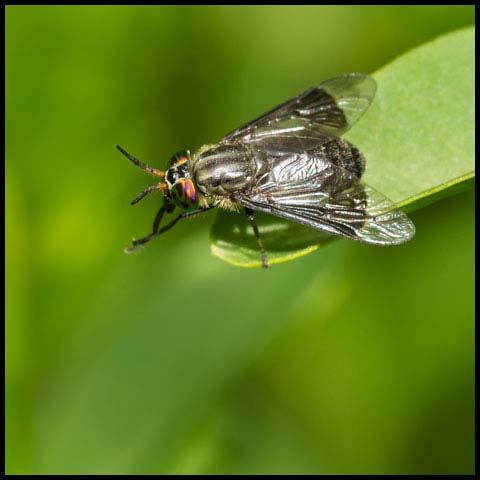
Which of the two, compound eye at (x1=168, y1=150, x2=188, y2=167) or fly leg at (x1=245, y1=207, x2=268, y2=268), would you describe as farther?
compound eye at (x1=168, y1=150, x2=188, y2=167)

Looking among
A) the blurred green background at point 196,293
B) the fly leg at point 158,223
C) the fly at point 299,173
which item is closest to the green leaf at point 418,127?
the fly at point 299,173

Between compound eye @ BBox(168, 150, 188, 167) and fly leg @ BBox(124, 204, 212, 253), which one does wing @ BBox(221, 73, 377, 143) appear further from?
fly leg @ BBox(124, 204, 212, 253)

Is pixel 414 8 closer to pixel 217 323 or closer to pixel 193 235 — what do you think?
pixel 193 235

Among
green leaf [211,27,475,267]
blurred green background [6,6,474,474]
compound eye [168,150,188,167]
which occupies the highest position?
green leaf [211,27,475,267]

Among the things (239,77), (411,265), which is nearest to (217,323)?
(411,265)

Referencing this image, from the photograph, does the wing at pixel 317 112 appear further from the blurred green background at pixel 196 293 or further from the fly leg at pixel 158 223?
the blurred green background at pixel 196 293

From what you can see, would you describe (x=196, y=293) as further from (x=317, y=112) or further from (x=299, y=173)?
(x=317, y=112)

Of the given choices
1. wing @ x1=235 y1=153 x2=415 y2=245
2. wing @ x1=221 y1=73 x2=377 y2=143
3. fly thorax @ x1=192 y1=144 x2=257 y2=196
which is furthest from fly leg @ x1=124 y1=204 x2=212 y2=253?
wing @ x1=221 y1=73 x2=377 y2=143
